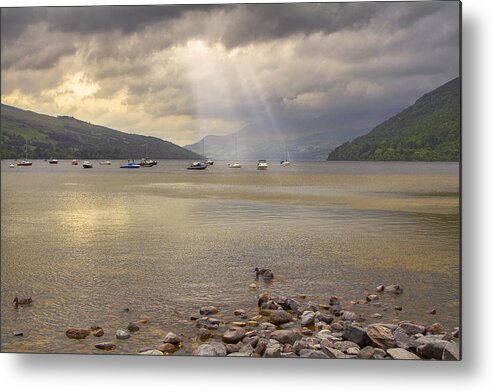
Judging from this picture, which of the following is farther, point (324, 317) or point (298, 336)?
point (324, 317)

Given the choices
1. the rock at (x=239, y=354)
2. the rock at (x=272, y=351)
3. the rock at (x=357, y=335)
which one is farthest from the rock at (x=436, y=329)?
the rock at (x=239, y=354)

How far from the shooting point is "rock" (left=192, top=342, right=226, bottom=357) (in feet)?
15.0

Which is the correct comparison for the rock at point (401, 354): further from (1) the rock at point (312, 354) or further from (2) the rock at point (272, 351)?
(2) the rock at point (272, 351)

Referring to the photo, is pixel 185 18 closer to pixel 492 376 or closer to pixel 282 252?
pixel 282 252

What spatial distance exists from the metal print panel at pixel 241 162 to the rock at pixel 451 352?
1cm

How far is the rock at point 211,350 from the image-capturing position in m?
4.56

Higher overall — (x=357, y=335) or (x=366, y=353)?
(x=357, y=335)

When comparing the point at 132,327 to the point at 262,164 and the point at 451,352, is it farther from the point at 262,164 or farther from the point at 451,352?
the point at 451,352

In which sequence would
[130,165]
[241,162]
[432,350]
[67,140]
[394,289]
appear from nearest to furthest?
[432,350]
[394,289]
[241,162]
[67,140]
[130,165]

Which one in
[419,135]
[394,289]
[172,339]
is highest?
[419,135]

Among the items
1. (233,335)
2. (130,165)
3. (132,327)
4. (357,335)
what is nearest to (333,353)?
(357,335)

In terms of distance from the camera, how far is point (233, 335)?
4648 mm

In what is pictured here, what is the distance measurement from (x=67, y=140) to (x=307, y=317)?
3290 mm

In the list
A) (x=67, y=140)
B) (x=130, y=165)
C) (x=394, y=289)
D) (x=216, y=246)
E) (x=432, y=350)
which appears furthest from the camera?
(x=130, y=165)
